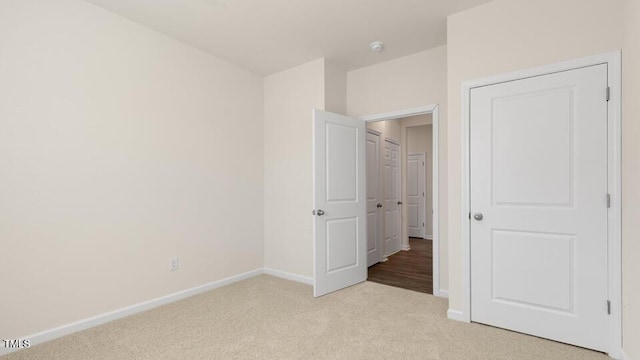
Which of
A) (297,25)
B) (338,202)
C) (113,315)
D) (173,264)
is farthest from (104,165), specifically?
(338,202)

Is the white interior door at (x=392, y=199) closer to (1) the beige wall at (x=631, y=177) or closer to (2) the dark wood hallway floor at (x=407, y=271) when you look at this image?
(2) the dark wood hallway floor at (x=407, y=271)

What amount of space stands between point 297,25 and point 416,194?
5.70m

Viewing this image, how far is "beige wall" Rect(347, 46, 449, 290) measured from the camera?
341 centimetres

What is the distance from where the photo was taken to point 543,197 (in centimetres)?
237

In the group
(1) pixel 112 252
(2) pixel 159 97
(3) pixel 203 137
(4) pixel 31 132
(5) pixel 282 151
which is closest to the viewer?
(4) pixel 31 132

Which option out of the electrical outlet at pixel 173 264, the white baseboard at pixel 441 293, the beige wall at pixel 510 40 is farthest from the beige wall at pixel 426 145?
A: the electrical outlet at pixel 173 264

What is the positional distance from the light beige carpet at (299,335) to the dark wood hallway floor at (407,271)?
0.52 m

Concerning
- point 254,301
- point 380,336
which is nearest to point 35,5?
point 254,301

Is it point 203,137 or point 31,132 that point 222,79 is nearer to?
point 203,137

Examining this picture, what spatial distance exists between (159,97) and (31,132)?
109 centimetres

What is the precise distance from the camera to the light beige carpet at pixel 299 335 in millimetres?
2154

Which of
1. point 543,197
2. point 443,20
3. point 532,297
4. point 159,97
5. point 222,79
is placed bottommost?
point 532,297

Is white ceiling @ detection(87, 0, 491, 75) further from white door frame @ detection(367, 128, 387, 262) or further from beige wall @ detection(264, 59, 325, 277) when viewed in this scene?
white door frame @ detection(367, 128, 387, 262)

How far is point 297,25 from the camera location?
298 centimetres
